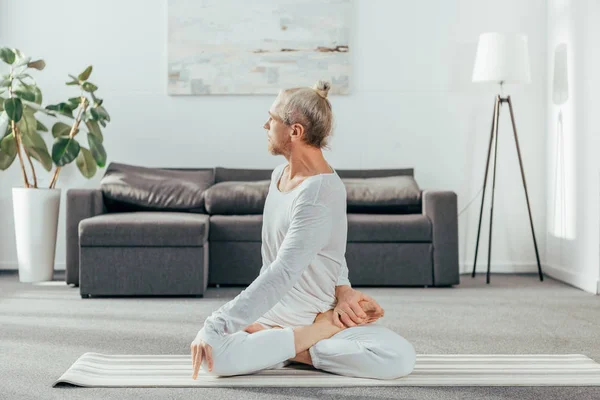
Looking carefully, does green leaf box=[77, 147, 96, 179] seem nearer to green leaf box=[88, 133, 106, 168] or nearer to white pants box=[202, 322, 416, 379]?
green leaf box=[88, 133, 106, 168]

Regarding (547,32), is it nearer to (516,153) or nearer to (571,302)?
(516,153)

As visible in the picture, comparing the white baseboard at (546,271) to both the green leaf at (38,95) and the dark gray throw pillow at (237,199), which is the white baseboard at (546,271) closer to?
the dark gray throw pillow at (237,199)

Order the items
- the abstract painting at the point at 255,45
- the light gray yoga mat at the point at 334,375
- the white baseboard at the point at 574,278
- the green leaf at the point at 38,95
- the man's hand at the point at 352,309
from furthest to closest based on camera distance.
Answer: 1. the abstract painting at the point at 255,45
2. the green leaf at the point at 38,95
3. the white baseboard at the point at 574,278
4. the man's hand at the point at 352,309
5. the light gray yoga mat at the point at 334,375

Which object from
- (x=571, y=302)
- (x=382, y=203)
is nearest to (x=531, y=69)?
(x=382, y=203)

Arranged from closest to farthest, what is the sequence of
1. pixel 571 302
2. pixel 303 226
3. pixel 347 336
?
pixel 303 226 < pixel 347 336 < pixel 571 302

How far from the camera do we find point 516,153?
635cm

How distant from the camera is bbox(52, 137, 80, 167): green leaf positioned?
546cm

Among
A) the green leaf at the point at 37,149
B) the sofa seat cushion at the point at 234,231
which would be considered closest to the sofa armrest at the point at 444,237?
the sofa seat cushion at the point at 234,231

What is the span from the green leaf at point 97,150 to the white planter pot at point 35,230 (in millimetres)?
343

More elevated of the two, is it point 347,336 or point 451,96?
point 451,96

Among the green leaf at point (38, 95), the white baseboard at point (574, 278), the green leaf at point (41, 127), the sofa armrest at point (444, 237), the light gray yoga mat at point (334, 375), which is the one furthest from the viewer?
the green leaf at point (41, 127)

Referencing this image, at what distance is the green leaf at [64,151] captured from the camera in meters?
5.46

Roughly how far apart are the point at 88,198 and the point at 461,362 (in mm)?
2983

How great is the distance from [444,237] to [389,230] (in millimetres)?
346
